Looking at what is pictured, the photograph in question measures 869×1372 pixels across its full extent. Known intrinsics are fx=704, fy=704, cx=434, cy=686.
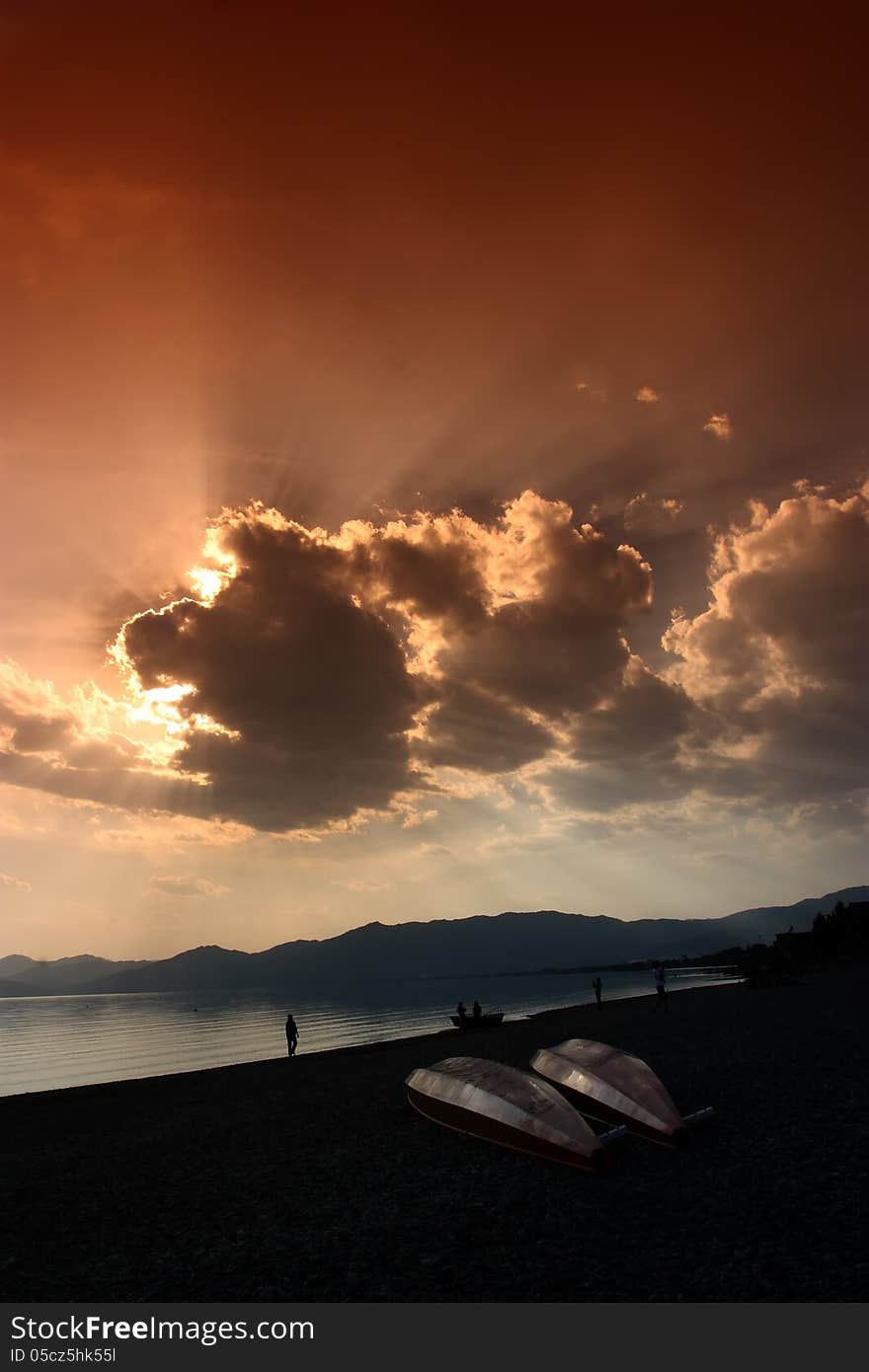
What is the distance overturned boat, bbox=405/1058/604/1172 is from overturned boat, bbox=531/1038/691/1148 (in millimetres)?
1120

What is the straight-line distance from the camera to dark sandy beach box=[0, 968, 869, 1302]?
8883 mm

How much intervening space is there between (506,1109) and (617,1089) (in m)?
2.71

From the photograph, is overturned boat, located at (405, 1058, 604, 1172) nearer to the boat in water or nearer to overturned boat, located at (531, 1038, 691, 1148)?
overturned boat, located at (531, 1038, 691, 1148)

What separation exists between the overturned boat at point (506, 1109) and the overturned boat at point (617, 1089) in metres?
1.12

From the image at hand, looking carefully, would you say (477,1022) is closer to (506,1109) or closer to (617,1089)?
(617,1089)

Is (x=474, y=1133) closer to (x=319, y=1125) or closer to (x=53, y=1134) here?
(x=319, y=1125)

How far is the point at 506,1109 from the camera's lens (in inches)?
567

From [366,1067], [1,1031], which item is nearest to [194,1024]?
[1,1031]

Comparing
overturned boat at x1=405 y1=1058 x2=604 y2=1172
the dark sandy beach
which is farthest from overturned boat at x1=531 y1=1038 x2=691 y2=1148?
overturned boat at x1=405 y1=1058 x2=604 y2=1172

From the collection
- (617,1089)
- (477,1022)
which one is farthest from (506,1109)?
(477,1022)

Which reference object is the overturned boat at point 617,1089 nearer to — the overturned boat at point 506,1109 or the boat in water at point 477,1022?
the overturned boat at point 506,1109

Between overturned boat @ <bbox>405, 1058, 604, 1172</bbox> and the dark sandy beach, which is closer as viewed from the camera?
the dark sandy beach

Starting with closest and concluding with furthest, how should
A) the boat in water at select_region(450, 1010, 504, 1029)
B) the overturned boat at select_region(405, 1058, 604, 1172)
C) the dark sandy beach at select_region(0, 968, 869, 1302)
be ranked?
the dark sandy beach at select_region(0, 968, 869, 1302)
the overturned boat at select_region(405, 1058, 604, 1172)
the boat in water at select_region(450, 1010, 504, 1029)

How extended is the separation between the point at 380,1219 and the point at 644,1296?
185 inches
